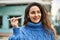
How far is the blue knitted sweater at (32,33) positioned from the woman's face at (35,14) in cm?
3

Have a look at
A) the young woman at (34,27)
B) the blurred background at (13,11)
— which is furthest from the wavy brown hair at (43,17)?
the blurred background at (13,11)

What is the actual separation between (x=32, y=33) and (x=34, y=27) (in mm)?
37

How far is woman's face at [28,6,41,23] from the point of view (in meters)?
1.58

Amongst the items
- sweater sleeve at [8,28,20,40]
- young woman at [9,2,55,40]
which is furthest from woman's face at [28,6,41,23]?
sweater sleeve at [8,28,20,40]

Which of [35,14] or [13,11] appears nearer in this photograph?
[35,14]

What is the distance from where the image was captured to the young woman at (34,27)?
158 cm

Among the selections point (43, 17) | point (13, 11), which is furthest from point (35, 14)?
point (13, 11)

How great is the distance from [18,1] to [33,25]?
20.4 ft

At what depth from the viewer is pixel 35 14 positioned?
62.2 inches

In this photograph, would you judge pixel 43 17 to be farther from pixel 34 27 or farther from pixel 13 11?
pixel 13 11

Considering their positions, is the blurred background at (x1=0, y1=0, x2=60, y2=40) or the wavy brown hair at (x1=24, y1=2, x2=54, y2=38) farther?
the blurred background at (x1=0, y1=0, x2=60, y2=40)

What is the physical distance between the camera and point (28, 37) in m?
1.58

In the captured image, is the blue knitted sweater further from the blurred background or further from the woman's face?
the blurred background

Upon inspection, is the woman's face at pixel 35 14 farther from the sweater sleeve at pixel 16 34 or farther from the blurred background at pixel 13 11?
the blurred background at pixel 13 11
